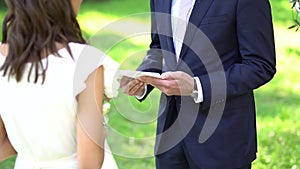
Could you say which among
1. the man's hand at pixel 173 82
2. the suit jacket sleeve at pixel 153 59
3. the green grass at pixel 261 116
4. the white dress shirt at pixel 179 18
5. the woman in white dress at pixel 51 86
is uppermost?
the woman in white dress at pixel 51 86

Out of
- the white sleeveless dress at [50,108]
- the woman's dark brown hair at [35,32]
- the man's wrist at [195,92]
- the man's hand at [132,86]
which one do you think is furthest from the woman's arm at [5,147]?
the man's wrist at [195,92]

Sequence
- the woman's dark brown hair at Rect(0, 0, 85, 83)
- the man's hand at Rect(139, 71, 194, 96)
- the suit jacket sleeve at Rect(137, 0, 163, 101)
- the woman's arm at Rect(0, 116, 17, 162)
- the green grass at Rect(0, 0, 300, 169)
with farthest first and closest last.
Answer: the green grass at Rect(0, 0, 300, 169), the suit jacket sleeve at Rect(137, 0, 163, 101), the man's hand at Rect(139, 71, 194, 96), the woman's arm at Rect(0, 116, 17, 162), the woman's dark brown hair at Rect(0, 0, 85, 83)

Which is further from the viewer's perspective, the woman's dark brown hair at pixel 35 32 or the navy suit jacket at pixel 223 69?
the navy suit jacket at pixel 223 69

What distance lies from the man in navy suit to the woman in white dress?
54cm

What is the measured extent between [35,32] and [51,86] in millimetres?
203

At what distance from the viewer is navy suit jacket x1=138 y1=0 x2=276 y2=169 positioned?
3244 mm

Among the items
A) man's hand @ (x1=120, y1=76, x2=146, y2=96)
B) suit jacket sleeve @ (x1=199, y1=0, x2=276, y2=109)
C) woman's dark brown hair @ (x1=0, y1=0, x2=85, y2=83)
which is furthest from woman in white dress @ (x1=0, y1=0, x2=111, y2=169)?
suit jacket sleeve @ (x1=199, y1=0, x2=276, y2=109)

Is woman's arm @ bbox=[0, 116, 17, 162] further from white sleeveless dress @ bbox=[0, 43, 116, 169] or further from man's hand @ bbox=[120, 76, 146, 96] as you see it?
man's hand @ bbox=[120, 76, 146, 96]

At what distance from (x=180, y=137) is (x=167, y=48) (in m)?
0.43

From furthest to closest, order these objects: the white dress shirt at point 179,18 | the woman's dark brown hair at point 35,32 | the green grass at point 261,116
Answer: the green grass at point 261,116, the white dress shirt at point 179,18, the woman's dark brown hair at point 35,32

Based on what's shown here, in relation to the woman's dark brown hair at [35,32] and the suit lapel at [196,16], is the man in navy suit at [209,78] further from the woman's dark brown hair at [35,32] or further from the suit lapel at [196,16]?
the woman's dark brown hair at [35,32]

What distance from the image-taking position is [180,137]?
3.49 meters

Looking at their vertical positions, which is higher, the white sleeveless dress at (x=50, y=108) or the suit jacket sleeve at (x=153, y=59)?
the white sleeveless dress at (x=50, y=108)

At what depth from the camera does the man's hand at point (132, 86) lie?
10.6 feet
